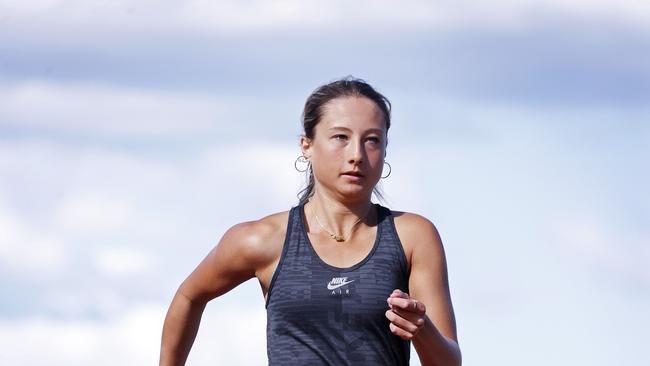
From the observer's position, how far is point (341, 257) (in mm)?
9680

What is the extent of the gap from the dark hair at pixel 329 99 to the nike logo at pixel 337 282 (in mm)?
862

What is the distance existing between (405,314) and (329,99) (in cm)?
210

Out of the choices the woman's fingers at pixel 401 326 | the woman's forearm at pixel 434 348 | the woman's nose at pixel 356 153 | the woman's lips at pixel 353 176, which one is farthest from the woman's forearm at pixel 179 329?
the woman's fingers at pixel 401 326

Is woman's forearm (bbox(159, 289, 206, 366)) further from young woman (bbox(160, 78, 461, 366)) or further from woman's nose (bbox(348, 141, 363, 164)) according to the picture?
woman's nose (bbox(348, 141, 363, 164))

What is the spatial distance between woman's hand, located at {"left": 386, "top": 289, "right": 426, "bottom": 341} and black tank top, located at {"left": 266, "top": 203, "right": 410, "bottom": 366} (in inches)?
34.1

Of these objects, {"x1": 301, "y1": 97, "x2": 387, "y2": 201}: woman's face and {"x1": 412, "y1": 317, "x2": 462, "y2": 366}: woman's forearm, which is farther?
{"x1": 301, "y1": 97, "x2": 387, "y2": 201}: woman's face

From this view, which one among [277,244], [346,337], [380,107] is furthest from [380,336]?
[380,107]

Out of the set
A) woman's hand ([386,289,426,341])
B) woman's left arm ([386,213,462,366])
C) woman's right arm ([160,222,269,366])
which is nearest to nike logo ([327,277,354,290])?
woman's left arm ([386,213,462,366])

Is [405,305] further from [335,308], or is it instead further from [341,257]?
[341,257]

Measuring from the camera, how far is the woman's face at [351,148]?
383 inches

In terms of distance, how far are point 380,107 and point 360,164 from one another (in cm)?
51

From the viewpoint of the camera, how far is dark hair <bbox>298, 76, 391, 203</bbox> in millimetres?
10039

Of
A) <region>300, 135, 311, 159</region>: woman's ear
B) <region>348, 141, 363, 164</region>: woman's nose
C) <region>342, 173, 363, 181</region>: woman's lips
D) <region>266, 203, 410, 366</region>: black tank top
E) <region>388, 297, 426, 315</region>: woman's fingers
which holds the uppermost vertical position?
<region>300, 135, 311, 159</region>: woman's ear

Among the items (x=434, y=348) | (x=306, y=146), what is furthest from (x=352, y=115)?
(x=434, y=348)
